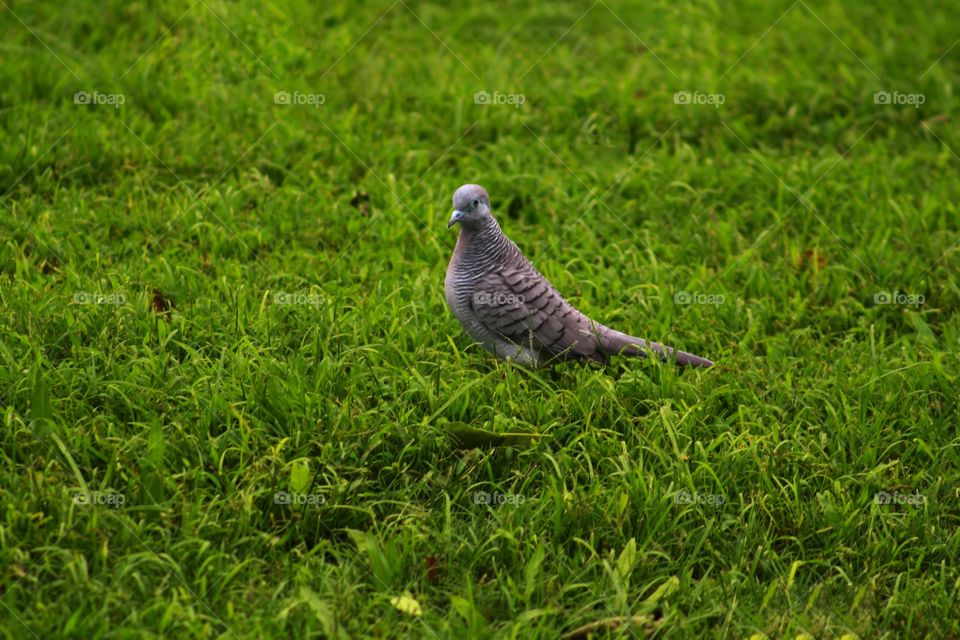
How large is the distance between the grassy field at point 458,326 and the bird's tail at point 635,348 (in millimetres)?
86

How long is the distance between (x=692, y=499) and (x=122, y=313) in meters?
2.79

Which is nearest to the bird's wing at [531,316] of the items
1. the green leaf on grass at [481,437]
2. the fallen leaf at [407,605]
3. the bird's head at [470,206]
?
the bird's head at [470,206]

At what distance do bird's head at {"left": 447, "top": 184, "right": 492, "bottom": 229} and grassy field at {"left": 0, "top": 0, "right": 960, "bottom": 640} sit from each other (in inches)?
24.0

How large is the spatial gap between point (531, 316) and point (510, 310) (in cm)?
11

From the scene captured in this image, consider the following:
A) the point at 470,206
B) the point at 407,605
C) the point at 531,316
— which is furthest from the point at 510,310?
the point at 407,605

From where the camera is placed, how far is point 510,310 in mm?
4812

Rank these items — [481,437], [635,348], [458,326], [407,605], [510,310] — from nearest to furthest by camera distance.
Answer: [407,605] → [481,437] → [510,310] → [635,348] → [458,326]

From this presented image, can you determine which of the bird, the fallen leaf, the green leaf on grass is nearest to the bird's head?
the bird

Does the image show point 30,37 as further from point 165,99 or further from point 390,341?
point 390,341

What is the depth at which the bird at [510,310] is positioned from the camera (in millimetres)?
4820

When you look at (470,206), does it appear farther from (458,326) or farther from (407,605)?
(407,605)

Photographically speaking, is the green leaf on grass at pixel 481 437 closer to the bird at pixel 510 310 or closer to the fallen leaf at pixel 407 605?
the bird at pixel 510 310

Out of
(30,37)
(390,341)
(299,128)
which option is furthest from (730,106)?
(30,37)

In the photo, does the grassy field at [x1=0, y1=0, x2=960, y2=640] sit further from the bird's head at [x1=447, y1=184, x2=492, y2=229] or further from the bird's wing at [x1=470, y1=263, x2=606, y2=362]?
the bird's head at [x1=447, y1=184, x2=492, y2=229]
